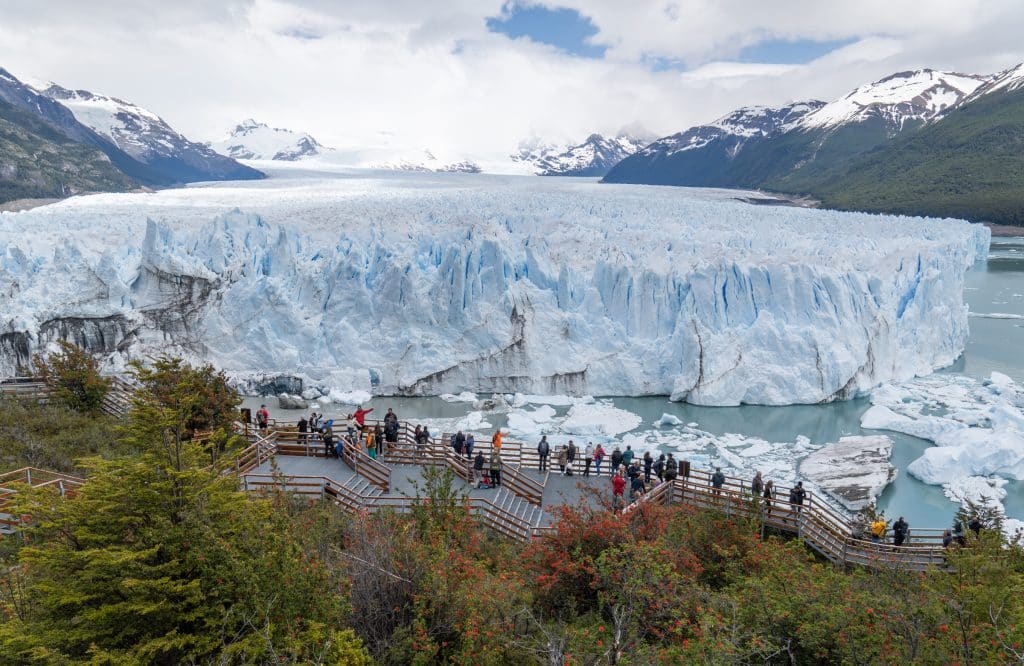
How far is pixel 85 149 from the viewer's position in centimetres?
6825

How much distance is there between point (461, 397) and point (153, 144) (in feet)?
355

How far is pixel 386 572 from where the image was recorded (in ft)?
17.1

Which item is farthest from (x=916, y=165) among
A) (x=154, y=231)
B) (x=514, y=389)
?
(x=154, y=231)

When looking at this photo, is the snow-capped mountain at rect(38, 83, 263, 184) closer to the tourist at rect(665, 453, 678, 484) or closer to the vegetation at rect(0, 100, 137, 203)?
the vegetation at rect(0, 100, 137, 203)

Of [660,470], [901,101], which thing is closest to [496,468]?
[660,470]

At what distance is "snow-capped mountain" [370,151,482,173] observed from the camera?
16062 cm

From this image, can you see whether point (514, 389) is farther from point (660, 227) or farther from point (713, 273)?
point (660, 227)

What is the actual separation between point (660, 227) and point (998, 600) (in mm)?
18225

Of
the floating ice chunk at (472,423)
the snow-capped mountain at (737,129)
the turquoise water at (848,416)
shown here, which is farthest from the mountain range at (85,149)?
the snow-capped mountain at (737,129)

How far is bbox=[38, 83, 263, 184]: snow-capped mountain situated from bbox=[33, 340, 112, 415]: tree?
296 ft

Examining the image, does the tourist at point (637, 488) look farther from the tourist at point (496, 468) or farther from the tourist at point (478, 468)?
the tourist at point (478, 468)

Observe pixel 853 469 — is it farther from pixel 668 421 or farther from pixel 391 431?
pixel 391 431

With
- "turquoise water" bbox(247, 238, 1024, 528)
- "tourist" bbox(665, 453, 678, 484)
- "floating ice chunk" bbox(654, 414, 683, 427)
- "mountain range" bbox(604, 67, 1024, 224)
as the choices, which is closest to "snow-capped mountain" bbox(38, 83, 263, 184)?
"mountain range" bbox(604, 67, 1024, 224)

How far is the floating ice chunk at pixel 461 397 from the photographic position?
1627 centimetres
